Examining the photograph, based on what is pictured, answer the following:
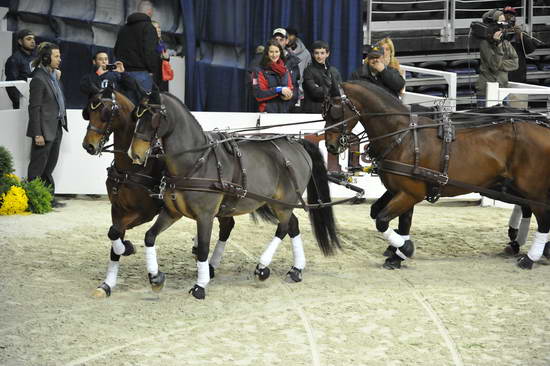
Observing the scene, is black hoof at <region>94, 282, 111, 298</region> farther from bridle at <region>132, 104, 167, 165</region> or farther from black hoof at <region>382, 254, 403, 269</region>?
black hoof at <region>382, 254, 403, 269</region>

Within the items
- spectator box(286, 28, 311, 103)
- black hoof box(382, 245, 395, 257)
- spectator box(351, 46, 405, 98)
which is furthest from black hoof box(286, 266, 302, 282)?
spectator box(286, 28, 311, 103)

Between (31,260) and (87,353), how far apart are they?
9.56ft

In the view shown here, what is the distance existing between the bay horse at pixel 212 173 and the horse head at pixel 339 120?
0.29m

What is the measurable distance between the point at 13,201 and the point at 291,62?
371cm

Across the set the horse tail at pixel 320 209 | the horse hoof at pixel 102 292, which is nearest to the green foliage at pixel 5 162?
the horse hoof at pixel 102 292

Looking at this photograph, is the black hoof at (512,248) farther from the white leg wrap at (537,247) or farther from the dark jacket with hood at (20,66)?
the dark jacket with hood at (20,66)

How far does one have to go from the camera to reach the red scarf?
1182cm

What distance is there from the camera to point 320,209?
29.1 feet

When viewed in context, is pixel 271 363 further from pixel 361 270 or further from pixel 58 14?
pixel 58 14

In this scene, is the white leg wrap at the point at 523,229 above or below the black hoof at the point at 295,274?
above

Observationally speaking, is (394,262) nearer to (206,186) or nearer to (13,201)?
(206,186)

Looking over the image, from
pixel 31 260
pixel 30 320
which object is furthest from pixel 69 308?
pixel 31 260

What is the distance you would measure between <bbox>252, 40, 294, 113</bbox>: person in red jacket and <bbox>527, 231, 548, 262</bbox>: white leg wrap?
400 cm

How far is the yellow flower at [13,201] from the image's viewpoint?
36.6ft
